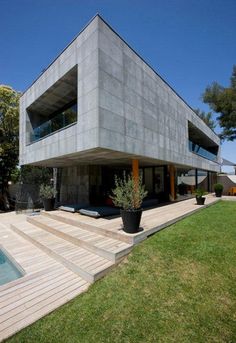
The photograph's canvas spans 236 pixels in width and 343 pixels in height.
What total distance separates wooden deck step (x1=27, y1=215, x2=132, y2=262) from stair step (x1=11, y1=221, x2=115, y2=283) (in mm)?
125

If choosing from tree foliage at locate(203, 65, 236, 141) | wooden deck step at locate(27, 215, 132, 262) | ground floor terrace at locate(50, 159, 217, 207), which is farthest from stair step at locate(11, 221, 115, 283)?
tree foliage at locate(203, 65, 236, 141)

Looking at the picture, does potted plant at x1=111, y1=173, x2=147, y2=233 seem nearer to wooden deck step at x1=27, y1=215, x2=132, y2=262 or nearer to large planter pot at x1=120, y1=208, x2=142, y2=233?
large planter pot at x1=120, y1=208, x2=142, y2=233

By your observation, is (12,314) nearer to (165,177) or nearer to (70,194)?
(70,194)

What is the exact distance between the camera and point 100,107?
6.39 m

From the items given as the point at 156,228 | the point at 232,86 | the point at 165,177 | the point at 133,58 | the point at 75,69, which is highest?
the point at 232,86

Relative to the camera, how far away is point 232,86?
65.4 ft

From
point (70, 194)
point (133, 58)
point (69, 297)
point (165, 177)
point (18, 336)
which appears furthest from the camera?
point (165, 177)

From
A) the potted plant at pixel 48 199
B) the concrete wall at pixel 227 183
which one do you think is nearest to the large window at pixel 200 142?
the concrete wall at pixel 227 183

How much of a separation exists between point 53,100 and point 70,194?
6349 millimetres

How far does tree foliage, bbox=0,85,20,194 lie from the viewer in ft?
53.6

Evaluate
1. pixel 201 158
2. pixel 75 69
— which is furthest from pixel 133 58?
pixel 201 158

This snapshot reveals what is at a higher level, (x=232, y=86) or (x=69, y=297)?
(x=232, y=86)

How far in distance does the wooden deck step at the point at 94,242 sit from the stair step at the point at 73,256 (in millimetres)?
125

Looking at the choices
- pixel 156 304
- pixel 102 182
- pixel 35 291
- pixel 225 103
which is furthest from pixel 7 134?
pixel 225 103
